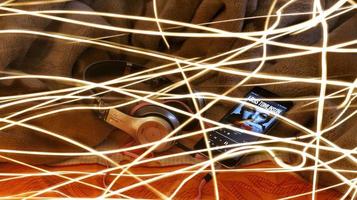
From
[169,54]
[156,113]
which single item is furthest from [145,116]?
[169,54]

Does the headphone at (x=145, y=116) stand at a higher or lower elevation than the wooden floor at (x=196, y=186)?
higher

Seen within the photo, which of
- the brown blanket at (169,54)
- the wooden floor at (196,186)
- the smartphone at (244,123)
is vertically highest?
the brown blanket at (169,54)

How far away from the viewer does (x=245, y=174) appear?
63 centimetres

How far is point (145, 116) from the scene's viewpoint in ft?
1.89

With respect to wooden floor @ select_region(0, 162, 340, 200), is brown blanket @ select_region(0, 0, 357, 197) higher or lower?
higher

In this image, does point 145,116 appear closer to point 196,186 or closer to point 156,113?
point 156,113

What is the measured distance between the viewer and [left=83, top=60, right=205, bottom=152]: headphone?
22.1 inches

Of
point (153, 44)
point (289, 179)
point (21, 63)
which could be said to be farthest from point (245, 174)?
point (21, 63)

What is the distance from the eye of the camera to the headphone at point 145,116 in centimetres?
56

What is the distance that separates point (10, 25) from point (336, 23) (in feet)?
1.78

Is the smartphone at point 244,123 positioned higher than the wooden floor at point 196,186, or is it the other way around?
the smartphone at point 244,123

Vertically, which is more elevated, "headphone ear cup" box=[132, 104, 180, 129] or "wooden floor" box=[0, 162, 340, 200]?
"headphone ear cup" box=[132, 104, 180, 129]

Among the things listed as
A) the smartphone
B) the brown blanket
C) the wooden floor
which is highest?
the brown blanket

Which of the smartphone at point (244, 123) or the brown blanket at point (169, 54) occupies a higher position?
the brown blanket at point (169, 54)
